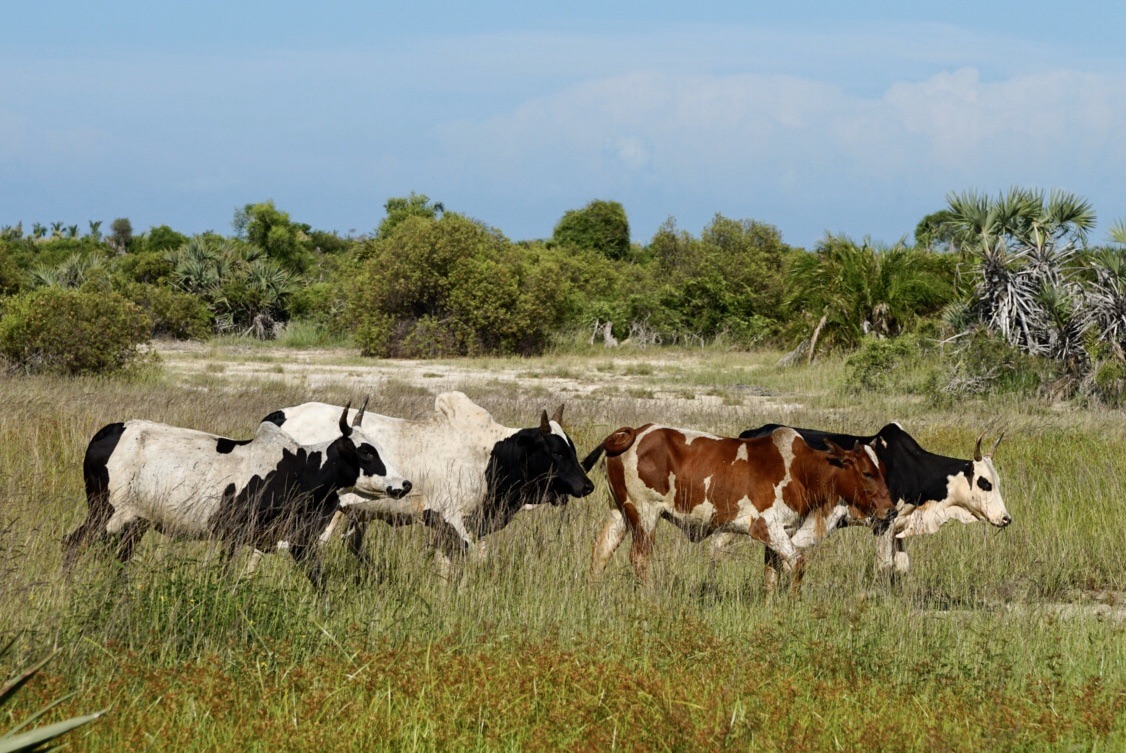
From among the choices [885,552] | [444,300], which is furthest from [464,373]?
[885,552]

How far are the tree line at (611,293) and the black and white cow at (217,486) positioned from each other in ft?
46.7

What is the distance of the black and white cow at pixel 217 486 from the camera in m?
7.39

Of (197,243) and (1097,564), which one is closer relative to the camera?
(1097,564)

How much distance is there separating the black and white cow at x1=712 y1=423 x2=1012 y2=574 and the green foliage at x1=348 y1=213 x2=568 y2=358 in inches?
995

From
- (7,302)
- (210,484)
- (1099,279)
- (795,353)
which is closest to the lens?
(210,484)

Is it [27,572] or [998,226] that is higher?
[998,226]

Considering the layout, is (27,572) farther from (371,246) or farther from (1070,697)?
(371,246)

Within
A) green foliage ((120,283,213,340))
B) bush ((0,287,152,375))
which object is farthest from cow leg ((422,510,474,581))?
green foliage ((120,283,213,340))

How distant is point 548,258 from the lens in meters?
43.8

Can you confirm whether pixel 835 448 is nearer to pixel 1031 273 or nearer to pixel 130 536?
pixel 130 536

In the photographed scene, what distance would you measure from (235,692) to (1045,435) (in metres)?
11.7

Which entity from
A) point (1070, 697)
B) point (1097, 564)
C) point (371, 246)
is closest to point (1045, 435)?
point (1097, 564)

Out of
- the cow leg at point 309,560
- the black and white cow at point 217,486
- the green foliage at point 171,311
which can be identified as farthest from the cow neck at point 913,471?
the green foliage at point 171,311

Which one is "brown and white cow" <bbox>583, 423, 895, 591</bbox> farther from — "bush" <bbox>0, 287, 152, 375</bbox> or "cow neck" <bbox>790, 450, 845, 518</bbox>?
"bush" <bbox>0, 287, 152, 375</bbox>
